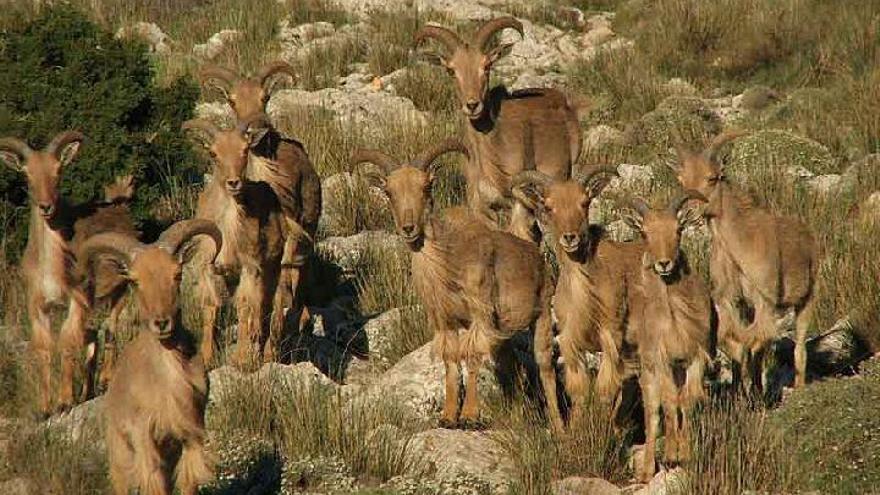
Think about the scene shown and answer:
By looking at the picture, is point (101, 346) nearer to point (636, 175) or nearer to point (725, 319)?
point (725, 319)

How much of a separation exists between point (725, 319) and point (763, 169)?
478cm

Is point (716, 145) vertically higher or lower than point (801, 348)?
higher

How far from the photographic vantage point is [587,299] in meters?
10.3

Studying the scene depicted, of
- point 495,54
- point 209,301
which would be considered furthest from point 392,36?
point 209,301

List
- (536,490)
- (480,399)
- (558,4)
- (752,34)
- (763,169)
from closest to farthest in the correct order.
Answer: (536,490) → (480,399) → (763,169) → (752,34) → (558,4)

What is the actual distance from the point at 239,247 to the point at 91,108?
3.36 metres

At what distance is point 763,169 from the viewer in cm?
1559

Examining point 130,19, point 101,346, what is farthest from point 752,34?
point 101,346

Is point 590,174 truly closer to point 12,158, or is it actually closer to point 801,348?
point 801,348

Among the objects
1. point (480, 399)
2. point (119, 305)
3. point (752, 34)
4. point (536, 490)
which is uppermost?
point (752, 34)

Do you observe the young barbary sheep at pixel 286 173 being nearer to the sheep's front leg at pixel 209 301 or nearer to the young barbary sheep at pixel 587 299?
the sheep's front leg at pixel 209 301

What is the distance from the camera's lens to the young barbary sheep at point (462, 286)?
10.7m

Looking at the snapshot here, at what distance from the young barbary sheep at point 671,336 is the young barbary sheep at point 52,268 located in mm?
4002

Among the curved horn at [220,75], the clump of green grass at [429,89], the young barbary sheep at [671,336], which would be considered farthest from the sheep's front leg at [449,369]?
the clump of green grass at [429,89]
